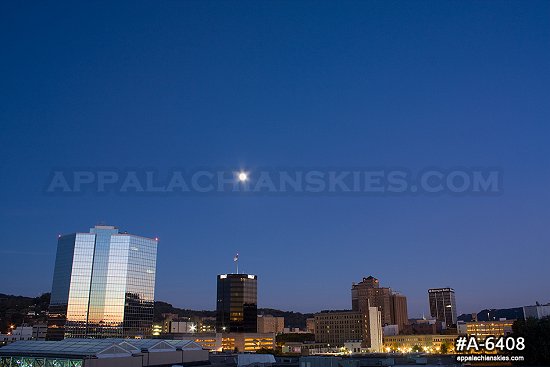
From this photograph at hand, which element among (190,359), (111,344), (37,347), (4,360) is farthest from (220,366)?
(4,360)

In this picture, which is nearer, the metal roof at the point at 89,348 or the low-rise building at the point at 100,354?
the low-rise building at the point at 100,354

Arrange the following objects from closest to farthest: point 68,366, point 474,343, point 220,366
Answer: point 474,343, point 68,366, point 220,366

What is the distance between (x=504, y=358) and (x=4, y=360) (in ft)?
257

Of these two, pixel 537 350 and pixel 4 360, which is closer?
pixel 537 350

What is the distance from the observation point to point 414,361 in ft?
330

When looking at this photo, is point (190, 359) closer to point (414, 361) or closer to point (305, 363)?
point (305, 363)

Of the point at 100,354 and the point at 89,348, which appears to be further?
the point at 89,348

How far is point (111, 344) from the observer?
8331 cm

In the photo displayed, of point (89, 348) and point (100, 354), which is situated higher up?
point (89, 348)

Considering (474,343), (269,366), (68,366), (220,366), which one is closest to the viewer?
(474,343)

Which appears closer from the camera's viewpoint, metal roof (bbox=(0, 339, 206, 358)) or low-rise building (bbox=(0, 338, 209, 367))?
low-rise building (bbox=(0, 338, 209, 367))

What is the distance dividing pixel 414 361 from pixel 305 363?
28147 millimetres

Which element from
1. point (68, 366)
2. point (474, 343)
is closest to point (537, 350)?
point (474, 343)

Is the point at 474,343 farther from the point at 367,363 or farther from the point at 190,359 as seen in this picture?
the point at 190,359
